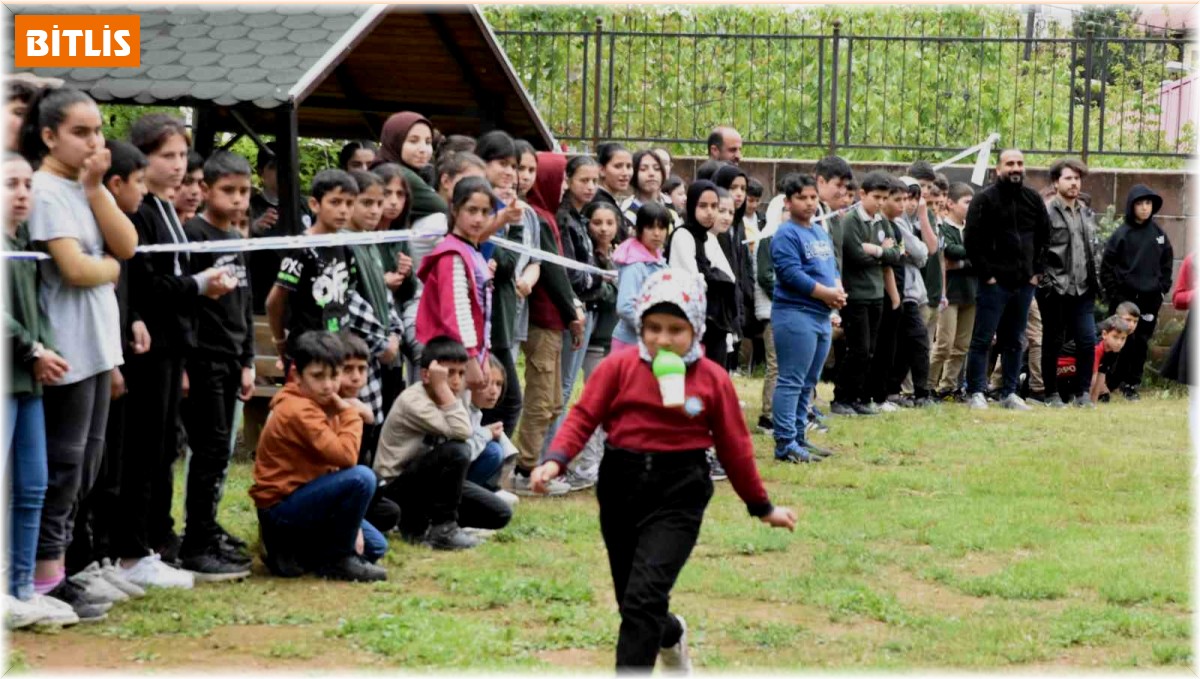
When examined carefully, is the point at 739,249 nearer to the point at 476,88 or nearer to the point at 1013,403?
the point at 476,88

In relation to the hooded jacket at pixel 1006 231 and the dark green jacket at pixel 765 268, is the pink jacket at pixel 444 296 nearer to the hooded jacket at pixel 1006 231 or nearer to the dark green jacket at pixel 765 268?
the dark green jacket at pixel 765 268

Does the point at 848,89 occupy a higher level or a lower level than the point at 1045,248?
higher

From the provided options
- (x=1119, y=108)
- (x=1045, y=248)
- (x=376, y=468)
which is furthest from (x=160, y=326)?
(x=1119, y=108)

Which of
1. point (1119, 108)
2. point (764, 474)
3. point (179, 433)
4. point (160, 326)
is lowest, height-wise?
point (764, 474)

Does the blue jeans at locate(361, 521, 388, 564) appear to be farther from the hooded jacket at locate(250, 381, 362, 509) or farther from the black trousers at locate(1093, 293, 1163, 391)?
the black trousers at locate(1093, 293, 1163, 391)

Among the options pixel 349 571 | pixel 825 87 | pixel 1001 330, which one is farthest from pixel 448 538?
pixel 825 87

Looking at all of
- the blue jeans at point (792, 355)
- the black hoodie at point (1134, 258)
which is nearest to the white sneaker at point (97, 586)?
the blue jeans at point (792, 355)

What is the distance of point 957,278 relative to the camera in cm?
1567

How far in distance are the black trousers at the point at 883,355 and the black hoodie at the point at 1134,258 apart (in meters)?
3.12

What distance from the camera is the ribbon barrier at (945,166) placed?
1375 centimetres

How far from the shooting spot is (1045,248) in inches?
616

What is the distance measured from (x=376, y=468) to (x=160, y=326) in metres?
1.70

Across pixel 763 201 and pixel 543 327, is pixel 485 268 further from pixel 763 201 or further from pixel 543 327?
pixel 763 201

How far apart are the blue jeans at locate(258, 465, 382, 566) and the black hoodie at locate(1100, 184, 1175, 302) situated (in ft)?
35.8
